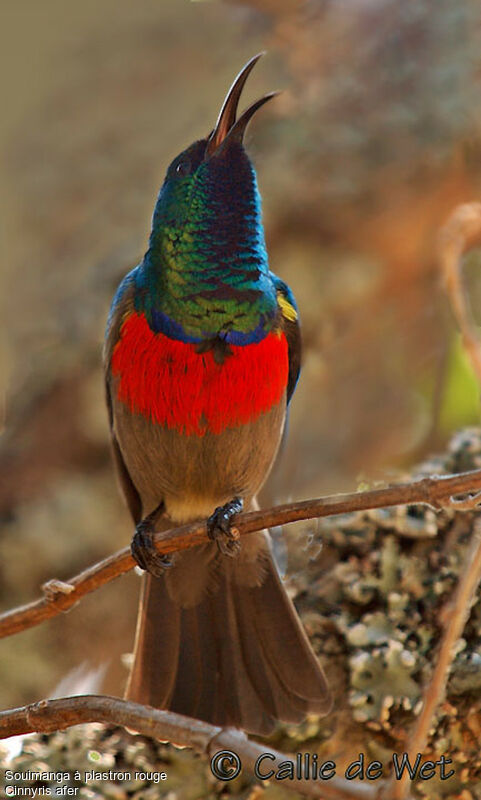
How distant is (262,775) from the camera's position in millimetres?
1896

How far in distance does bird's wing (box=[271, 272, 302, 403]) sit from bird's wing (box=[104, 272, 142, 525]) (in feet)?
1.40

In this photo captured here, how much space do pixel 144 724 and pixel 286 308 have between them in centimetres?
127

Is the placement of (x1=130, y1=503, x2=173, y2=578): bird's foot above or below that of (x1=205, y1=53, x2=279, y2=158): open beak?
below

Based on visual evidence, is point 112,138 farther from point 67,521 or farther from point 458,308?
point 458,308

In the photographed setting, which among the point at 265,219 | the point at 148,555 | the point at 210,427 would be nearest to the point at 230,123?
the point at 210,427

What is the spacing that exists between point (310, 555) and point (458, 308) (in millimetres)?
1220

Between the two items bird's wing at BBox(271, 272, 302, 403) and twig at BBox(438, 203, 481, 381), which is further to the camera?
bird's wing at BBox(271, 272, 302, 403)

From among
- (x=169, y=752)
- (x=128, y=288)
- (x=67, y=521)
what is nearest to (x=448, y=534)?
(x=169, y=752)

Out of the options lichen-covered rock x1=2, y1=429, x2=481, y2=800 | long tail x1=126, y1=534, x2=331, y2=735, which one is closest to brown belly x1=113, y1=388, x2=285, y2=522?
long tail x1=126, y1=534, x2=331, y2=735

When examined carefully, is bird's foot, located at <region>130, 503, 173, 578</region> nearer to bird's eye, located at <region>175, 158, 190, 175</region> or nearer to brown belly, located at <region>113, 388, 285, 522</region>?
brown belly, located at <region>113, 388, 285, 522</region>

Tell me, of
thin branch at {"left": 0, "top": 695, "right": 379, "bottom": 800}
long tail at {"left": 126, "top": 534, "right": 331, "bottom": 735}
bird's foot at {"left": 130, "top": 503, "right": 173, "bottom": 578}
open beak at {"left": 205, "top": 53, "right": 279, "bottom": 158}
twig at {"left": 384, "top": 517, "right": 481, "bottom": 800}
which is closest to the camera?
twig at {"left": 384, "top": 517, "right": 481, "bottom": 800}

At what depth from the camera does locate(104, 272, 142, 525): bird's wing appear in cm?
271

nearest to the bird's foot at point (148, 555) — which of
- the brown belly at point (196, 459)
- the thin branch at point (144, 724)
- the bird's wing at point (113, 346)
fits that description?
the brown belly at point (196, 459)

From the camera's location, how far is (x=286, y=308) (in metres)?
2.71
